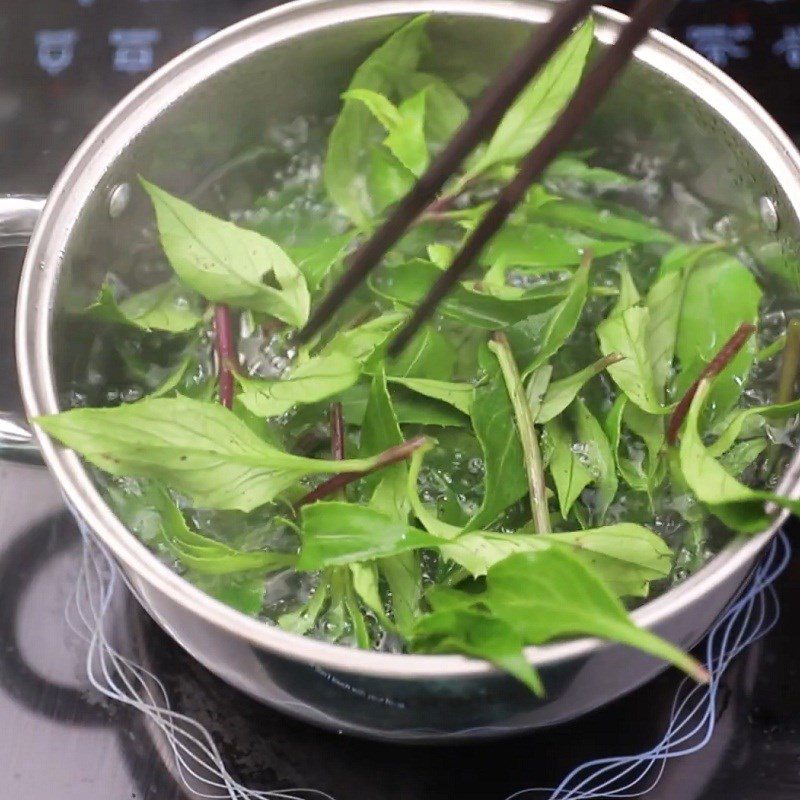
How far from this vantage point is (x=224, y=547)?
14.0 inches

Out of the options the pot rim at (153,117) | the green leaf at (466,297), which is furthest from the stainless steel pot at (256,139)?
the green leaf at (466,297)

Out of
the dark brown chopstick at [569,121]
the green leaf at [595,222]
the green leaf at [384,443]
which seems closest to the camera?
the dark brown chopstick at [569,121]

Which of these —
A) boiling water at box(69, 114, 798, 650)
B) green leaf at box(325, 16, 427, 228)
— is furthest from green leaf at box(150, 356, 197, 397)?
green leaf at box(325, 16, 427, 228)

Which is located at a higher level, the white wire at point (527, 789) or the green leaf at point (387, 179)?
the green leaf at point (387, 179)

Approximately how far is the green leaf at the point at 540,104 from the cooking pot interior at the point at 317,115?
0.7 inches

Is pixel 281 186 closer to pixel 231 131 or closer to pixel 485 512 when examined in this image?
pixel 231 131

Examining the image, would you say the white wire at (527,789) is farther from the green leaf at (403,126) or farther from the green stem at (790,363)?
the green leaf at (403,126)

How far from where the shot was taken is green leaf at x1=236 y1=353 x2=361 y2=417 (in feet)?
1.22

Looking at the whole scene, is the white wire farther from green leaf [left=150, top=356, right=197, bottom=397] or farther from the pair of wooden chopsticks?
the pair of wooden chopsticks

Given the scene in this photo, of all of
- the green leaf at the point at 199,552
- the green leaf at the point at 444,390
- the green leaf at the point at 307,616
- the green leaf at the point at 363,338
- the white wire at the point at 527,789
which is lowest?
the white wire at the point at 527,789

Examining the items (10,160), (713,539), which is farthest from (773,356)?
Answer: (10,160)

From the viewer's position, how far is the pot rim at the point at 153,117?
287 mm

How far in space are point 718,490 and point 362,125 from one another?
0.26 metres

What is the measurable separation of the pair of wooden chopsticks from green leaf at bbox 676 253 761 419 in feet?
0.43
